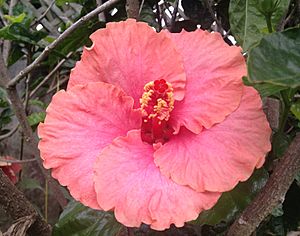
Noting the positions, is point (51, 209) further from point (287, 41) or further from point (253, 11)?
point (287, 41)

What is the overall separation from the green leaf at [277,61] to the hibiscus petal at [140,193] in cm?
19

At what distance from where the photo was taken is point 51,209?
2301 millimetres

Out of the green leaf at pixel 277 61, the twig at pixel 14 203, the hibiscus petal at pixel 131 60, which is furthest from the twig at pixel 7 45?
the green leaf at pixel 277 61

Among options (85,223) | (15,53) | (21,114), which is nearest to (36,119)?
(15,53)

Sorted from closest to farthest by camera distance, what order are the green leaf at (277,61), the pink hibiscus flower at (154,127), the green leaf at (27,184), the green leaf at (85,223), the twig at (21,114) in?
1. the green leaf at (277,61)
2. the pink hibiscus flower at (154,127)
3. the green leaf at (85,223)
4. the twig at (21,114)
5. the green leaf at (27,184)

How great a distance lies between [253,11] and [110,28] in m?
0.30

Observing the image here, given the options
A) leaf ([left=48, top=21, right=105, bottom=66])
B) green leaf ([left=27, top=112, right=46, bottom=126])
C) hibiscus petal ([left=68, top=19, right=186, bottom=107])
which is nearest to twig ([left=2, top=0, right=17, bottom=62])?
green leaf ([left=27, top=112, right=46, bottom=126])

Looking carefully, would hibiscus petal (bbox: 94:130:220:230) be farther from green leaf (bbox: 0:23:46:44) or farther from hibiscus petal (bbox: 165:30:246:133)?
green leaf (bbox: 0:23:46:44)

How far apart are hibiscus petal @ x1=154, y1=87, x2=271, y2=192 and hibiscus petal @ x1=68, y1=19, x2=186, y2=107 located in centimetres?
9

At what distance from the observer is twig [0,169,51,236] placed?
3.53ft

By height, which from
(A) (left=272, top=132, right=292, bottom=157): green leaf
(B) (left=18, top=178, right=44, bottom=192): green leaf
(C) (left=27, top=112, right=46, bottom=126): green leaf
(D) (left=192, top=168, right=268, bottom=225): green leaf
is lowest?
(B) (left=18, top=178, right=44, bottom=192): green leaf

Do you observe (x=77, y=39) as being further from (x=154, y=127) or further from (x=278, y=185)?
(x=278, y=185)

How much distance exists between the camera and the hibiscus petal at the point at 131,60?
0.85m

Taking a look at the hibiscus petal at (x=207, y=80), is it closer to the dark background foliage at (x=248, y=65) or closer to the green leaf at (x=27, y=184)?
the dark background foliage at (x=248, y=65)
